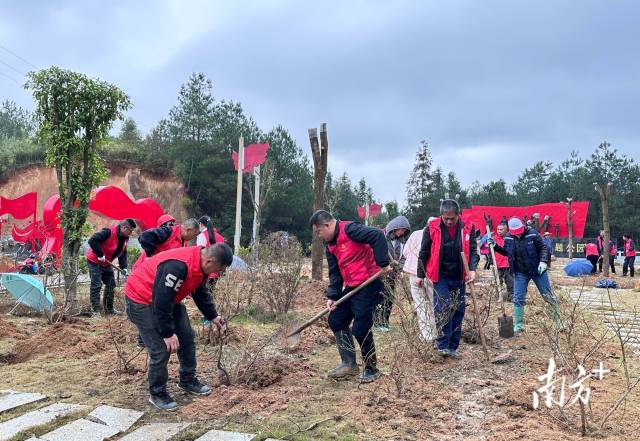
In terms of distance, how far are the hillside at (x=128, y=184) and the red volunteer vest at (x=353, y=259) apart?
81.0 ft

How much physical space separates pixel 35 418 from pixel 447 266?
3534mm

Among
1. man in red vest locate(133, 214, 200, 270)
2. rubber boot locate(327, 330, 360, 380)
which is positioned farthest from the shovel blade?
man in red vest locate(133, 214, 200, 270)

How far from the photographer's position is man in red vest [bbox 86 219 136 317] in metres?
7.04

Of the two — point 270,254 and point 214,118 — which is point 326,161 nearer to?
point 270,254

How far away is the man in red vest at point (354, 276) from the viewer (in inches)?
162

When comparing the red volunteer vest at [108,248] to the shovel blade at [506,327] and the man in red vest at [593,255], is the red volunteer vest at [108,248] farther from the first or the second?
the man in red vest at [593,255]

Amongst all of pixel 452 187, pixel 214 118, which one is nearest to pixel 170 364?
pixel 214 118

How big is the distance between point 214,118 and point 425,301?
2582cm

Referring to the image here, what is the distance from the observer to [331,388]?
4.03 metres

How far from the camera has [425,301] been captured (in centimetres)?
483

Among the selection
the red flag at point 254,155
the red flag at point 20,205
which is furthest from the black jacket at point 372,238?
the red flag at point 254,155

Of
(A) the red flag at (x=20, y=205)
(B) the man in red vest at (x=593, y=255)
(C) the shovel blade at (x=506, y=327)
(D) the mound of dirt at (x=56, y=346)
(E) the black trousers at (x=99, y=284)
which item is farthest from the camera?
(B) the man in red vest at (x=593, y=255)

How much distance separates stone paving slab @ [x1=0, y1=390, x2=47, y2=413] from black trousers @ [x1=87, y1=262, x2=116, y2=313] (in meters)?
3.51

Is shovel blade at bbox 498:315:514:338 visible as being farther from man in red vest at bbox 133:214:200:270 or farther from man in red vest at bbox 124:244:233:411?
man in red vest at bbox 133:214:200:270
